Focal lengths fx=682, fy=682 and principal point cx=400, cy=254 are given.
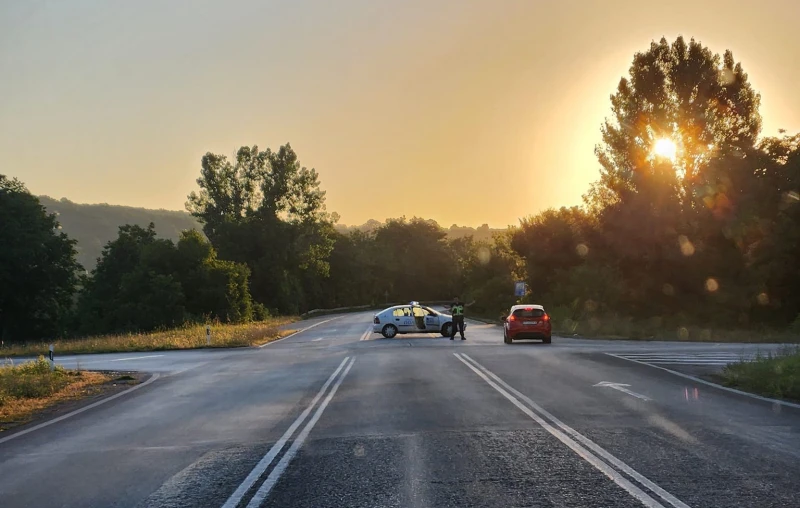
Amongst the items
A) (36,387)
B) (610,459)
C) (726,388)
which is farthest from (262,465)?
(726,388)

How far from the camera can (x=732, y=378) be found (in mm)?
14570

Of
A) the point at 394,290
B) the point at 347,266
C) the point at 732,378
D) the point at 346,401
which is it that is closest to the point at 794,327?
the point at 732,378

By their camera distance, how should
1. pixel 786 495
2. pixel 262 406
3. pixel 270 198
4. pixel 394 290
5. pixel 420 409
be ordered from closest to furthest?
pixel 786 495 → pixel 420 409 → pixel 262 406 → pixel 270 198 → pixel 394 290

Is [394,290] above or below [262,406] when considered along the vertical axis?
above

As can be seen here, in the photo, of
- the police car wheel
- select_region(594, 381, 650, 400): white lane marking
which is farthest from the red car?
select_region(594, 381, 650, 400): white lane marking

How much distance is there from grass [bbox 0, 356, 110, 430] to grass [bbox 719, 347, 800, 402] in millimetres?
13705

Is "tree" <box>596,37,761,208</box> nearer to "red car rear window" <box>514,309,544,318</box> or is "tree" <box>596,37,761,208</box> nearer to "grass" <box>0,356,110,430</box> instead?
"red car rear window" <box>514,309,544,318</box>

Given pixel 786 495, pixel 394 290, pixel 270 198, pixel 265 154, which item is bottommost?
pixel 786 495

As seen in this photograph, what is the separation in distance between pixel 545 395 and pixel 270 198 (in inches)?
2975

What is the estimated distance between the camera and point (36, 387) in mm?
15188

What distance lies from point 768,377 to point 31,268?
59778 mm

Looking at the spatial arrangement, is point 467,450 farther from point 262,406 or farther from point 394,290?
point 394,290

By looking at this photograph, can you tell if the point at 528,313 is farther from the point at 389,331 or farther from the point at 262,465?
the point at 262,465

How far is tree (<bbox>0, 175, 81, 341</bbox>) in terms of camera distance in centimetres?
5747
